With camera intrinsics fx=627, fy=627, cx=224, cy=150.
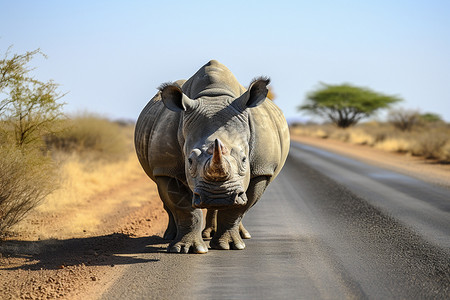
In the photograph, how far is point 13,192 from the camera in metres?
8.49

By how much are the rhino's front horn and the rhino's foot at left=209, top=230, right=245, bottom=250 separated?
68.5 inches

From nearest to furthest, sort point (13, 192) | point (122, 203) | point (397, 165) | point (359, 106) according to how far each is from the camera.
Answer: point (13, 192), point (122, 203), point (397, 165), point (359, 106)

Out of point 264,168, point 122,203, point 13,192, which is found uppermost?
point 264,168

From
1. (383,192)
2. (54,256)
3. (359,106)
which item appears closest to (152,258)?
(54,256)

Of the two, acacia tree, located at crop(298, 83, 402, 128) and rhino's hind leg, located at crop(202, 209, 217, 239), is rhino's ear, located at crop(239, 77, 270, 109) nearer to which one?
rhino's hind leg, located at crop(202, 209, 217, 239)

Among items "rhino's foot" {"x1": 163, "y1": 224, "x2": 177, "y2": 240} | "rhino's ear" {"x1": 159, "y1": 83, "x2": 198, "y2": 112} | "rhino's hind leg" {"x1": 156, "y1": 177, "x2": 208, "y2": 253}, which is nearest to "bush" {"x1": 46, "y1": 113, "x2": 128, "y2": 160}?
"rhino's foot" {"x1": 163, "y1": 224, "x2": 177, "y2": 240}

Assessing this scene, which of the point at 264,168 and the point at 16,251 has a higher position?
the point at 264,168

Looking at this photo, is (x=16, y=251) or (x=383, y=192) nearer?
(x=16, y=251)

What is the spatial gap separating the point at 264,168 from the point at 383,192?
6.74 meters

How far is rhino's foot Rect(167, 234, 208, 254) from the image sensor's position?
7.30m

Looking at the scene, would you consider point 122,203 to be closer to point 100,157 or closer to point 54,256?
point 54,256

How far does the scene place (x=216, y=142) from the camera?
19.1ft

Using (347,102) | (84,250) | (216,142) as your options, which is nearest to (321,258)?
(216,142)

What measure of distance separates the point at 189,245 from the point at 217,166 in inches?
70.7
